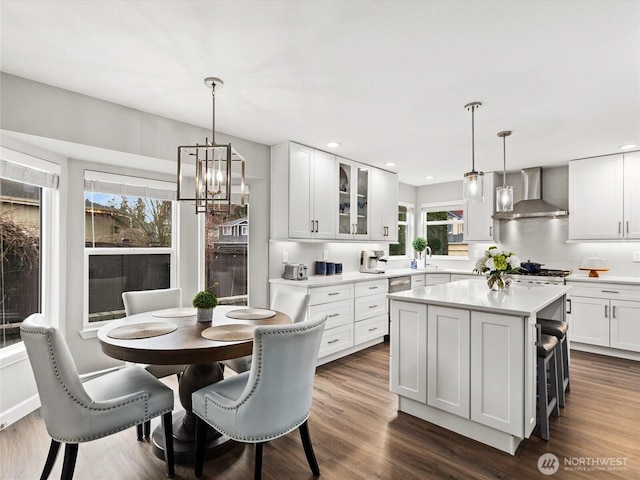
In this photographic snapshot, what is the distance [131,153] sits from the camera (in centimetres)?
290

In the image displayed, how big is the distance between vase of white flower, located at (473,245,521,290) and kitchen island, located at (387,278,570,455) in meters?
0.14

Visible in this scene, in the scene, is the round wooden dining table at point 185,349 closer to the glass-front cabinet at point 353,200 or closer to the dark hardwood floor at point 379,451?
the dark hardwood floor at point 379,451

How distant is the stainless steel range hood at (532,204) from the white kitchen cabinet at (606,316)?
3.19 feet

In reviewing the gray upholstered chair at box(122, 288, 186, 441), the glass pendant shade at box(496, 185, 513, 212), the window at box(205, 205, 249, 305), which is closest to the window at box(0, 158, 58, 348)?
the gray upholstered chair at box(122, 288, 186, 441)

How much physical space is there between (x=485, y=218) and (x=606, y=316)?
196cm

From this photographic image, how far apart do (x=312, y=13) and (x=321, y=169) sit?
97.6 inches

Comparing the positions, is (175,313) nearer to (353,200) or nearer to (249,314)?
(249,314)

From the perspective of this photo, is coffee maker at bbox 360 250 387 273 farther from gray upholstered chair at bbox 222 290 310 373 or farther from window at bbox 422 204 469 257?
gray upholstered chair at bbox 222 290 310 373

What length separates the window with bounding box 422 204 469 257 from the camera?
606 centimetres

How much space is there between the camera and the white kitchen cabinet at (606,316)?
3.87 m

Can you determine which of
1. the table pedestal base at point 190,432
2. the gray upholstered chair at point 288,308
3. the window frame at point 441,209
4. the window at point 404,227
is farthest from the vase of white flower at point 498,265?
the window at point 404,227

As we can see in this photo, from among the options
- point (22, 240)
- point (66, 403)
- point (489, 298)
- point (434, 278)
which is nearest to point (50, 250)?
point (22, 240)

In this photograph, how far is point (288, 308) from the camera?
2.90m
